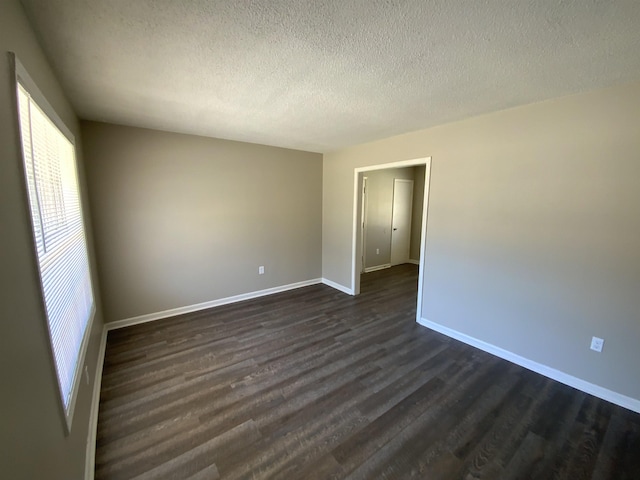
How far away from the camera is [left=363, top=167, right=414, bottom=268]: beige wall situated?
5.48 meters

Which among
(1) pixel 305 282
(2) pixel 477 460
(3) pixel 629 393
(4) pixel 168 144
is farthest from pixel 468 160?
(4) pixel 168 144

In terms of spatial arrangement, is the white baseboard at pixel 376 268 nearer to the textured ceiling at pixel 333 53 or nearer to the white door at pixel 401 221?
the white door at pixel 401 221

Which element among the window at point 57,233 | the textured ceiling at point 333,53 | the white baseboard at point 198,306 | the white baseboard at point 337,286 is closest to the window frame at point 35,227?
the window at point 57,233

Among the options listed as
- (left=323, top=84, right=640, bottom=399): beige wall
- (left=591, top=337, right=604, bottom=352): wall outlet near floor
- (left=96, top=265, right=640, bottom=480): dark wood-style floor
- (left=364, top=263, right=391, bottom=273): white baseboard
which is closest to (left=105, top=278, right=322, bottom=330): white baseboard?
(left=96, top=265, right=640, bottom=480): dark wood-style floor

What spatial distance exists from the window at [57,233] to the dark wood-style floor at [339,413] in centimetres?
64

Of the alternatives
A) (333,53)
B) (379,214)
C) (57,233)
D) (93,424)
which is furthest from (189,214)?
(379,214)

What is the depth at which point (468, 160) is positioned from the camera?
8.72 feet

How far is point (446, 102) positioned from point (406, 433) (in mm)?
2524

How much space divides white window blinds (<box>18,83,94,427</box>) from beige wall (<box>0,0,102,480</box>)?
10 centimetres

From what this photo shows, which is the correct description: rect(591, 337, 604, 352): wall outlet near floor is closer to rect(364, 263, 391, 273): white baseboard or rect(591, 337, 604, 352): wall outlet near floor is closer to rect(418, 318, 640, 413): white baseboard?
rect(418, 318, 640, 413): white baseboard

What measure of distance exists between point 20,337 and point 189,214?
2733 millimetres

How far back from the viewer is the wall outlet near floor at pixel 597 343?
205 centimetres

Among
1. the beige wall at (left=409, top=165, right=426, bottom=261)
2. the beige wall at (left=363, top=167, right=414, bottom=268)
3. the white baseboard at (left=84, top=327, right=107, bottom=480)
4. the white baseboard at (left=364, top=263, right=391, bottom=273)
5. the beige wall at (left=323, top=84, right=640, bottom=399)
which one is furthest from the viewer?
the beige wall at (left=409, top=165, right=426, bottom=261)

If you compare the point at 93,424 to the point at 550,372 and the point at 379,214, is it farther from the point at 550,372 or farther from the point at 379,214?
the point at 379,214
